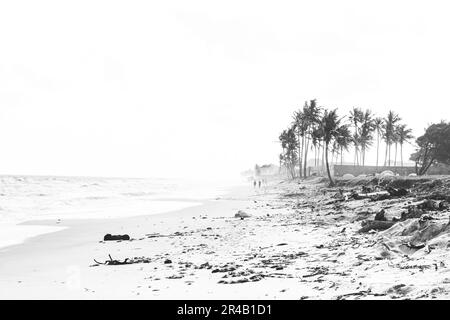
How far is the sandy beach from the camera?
614 centimetres

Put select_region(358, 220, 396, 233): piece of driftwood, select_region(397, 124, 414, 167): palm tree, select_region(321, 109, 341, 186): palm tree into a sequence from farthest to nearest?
select_region(397, 124, 414, 167): palm tree, select_region(321, 109, 341, 186): palm tree, select_region(358, 220, 396, 233): piece of driftwood

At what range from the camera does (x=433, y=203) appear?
553 inches

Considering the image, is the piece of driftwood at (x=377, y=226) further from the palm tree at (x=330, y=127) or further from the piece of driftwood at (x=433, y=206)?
the palm tree at (x=330, y=127)

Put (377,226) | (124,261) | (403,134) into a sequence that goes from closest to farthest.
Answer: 1. (124,261)
2. (377,226)
3. (403,134)

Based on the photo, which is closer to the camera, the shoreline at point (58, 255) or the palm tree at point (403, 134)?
the shoreline at point (58, 255)

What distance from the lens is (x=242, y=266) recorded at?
844cm

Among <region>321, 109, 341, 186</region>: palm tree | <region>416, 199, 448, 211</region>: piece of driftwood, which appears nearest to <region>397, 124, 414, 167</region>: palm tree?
<region>321, 109, 341, 186</region>: palm tree

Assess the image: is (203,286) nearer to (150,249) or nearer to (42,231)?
(150,249)

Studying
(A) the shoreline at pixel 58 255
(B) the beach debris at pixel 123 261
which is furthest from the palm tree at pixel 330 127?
(B) the beach debris at pixel 123 261

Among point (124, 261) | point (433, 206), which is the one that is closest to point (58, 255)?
point (124, 261)

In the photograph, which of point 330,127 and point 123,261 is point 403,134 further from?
point 123,261

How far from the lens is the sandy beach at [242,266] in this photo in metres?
6.14

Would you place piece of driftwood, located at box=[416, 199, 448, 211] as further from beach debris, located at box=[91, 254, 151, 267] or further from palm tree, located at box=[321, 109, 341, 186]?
palm tree, located at box=[321, 109, 341, 186]
